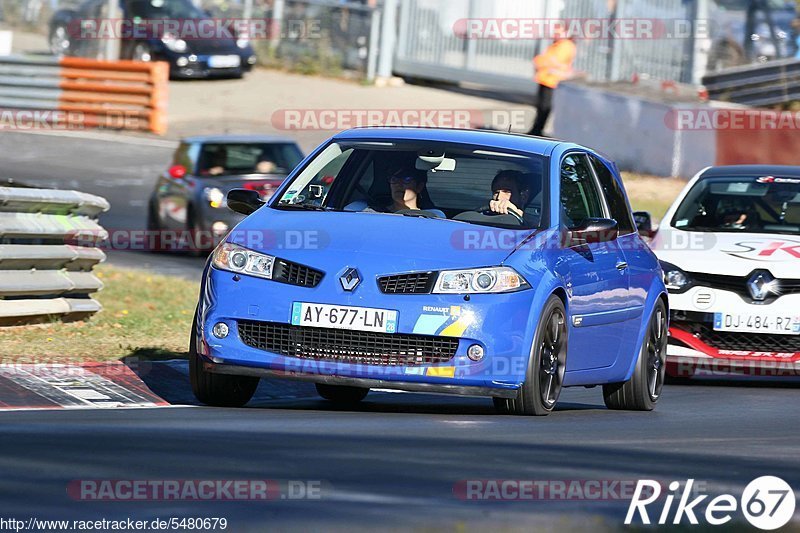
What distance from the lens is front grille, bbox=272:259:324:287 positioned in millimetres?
8719

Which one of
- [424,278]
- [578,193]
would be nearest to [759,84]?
[578,193]

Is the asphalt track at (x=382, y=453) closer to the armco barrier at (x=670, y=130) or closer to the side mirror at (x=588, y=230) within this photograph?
the side mirror at (x=588, y=230)

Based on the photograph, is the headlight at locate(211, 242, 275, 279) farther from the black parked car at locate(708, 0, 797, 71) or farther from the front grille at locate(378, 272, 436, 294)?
the black parked car at locate(708, 0, 797, 71)

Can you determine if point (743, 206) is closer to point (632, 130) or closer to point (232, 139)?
point (232, 139)

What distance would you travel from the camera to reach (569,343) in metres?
9.48

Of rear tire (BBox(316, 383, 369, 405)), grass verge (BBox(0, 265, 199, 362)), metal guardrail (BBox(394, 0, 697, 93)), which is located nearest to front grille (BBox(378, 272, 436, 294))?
rear tire (BBox(316, 383, 369, 405))

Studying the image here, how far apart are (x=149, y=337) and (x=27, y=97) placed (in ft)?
69.5

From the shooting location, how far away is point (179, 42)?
3566 cm

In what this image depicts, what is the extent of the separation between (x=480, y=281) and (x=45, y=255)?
4.50 metres

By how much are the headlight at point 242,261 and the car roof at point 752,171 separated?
5.95 metres

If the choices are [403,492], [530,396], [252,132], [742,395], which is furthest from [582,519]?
[252,132]

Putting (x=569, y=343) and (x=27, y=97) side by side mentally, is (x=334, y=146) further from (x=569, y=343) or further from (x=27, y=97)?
(x=27, y=97)

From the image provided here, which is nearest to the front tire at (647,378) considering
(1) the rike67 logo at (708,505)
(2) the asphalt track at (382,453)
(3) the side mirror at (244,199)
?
(2) the asphalt track at (382,453)

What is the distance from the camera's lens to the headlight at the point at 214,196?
20.2m
